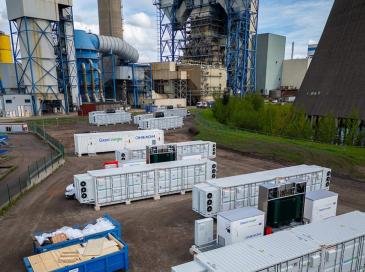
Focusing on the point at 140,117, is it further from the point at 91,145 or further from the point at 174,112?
the point at 91,145

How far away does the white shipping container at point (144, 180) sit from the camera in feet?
59.8

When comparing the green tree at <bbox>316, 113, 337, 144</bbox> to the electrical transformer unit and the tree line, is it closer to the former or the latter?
the tree line

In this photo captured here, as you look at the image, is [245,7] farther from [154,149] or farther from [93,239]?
[93,239]

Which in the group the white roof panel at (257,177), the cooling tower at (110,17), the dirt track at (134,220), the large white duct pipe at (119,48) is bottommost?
the dirt track at (134,220)

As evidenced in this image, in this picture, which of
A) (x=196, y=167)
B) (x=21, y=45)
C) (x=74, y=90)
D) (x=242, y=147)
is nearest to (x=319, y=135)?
(x=242, y=147)

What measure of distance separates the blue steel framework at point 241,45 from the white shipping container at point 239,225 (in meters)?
85.2

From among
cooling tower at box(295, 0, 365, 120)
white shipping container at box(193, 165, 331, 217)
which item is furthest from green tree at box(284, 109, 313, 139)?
white shipping container at box(193, 165, 331, 217)

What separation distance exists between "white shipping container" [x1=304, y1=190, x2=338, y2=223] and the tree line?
854 inches

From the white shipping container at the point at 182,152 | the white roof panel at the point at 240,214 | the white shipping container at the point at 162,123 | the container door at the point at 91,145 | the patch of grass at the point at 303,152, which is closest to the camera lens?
the white roof panel at the point at 240,214

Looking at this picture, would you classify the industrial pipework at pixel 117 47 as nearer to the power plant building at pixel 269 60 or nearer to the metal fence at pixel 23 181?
the metal fence at pixel 23 181

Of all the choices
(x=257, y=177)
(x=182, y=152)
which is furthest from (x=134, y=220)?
(x=182, y=152)

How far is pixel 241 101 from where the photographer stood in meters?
53.4

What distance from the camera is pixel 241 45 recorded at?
94750 mm

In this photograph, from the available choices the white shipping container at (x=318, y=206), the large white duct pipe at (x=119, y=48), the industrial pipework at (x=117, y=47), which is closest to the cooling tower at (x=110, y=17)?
the large white duct pipe at (x=119, y=48)
